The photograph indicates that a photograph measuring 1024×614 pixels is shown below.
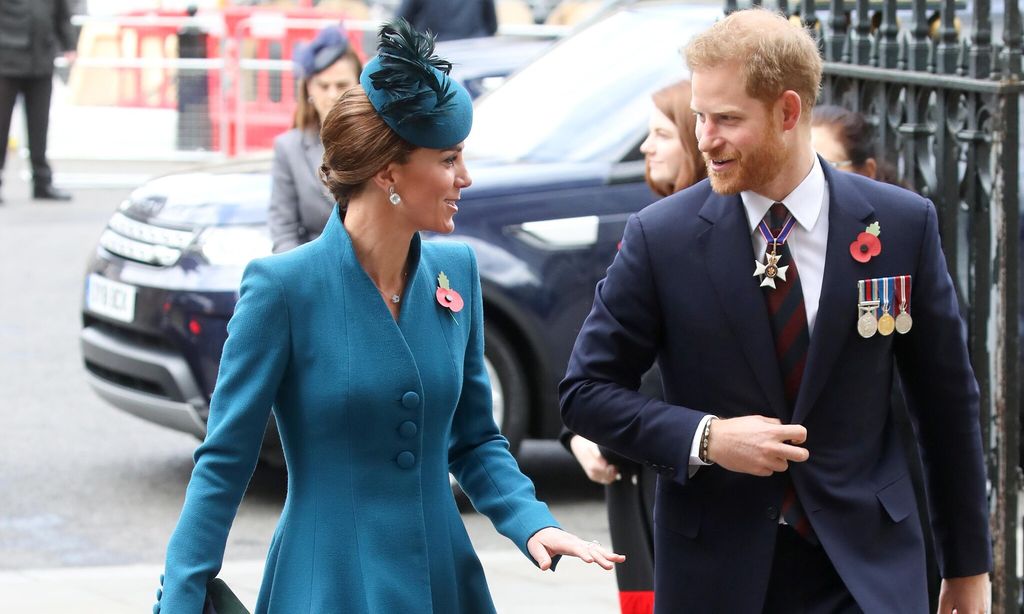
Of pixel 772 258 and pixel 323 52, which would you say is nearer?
pixel 772 258

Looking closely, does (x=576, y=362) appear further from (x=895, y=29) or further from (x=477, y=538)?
(x=477, y=538)

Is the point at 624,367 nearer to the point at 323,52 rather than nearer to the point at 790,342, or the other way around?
the point at 790,342

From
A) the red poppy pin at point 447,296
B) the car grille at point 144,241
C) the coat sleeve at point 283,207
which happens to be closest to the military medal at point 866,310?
the red poppy pin at point 447,296

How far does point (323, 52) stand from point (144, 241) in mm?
1067

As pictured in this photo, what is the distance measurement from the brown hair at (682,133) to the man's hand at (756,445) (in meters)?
1.46

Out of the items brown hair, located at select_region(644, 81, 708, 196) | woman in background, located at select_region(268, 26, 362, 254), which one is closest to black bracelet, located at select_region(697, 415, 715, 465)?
brown hair, located at select_region(644, 81, 708, 196)

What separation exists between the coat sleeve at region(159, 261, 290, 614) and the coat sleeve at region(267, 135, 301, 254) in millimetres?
3687

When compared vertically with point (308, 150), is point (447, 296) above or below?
above

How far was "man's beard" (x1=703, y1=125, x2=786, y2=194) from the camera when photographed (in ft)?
10.8

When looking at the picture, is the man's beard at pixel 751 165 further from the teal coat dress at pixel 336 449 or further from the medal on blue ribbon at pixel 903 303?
the teal coat dress at pixel 336 449

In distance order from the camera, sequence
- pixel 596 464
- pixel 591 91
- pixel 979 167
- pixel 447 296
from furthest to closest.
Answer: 1. pixel 591 91
2. pixel 979 167
3. pixel 596 464
4. pixel 447 296

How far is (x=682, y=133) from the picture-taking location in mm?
4652

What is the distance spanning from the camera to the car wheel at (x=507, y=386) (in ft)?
23.5

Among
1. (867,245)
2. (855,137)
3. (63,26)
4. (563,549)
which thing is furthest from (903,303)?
(63,26)
